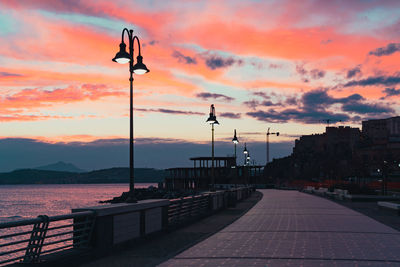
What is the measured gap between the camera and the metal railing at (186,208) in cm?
1894

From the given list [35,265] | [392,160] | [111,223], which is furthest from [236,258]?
[392,160]

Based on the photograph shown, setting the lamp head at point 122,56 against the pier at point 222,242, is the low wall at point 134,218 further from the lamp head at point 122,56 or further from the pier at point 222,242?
the lamp head at point 122,56

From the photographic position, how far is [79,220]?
37.3 feet

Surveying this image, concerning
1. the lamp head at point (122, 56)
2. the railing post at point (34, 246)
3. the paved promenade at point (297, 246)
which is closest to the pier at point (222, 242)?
the paved promenade at point (297, 246)

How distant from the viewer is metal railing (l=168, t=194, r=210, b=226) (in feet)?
62.1

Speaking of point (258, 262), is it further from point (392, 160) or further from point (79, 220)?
point (392, 160)

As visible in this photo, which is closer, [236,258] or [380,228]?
[236,258]

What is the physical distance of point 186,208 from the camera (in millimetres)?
21297

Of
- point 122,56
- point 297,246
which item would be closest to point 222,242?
point 297,246

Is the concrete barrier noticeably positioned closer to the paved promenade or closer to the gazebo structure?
the paved promenade

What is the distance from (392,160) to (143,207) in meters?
49.0

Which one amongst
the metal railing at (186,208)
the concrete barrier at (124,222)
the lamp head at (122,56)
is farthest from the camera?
the metal railing at (186,208)

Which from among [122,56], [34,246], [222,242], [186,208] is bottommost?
[222,242]

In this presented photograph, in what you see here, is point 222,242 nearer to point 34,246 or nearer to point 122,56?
point 122,56
